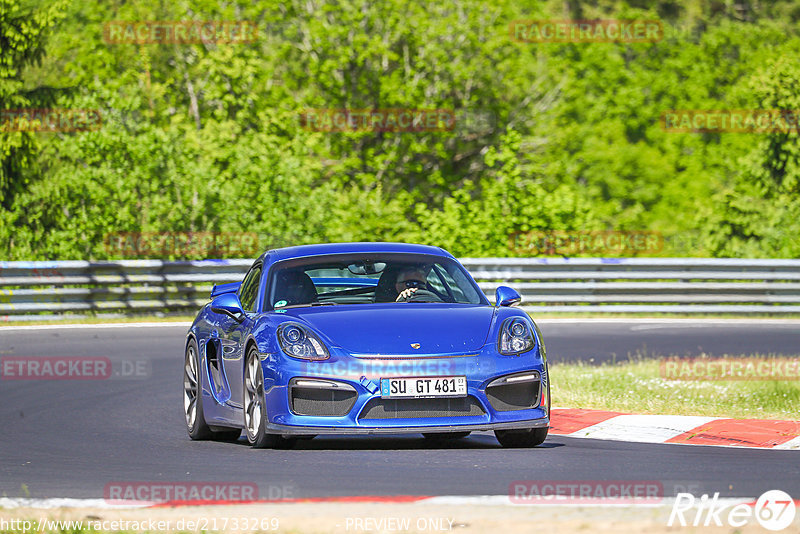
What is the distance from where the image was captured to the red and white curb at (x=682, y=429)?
8.95 m

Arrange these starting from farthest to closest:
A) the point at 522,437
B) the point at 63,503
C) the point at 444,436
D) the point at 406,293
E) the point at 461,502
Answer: the point at 444,436 → the point at 406,293 → the point at 522,437 → the point at 63,503 → the point at 461,502

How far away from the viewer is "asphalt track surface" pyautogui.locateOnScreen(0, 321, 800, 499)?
22.4 feet

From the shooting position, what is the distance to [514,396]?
26.5 feet

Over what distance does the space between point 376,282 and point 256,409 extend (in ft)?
5.36

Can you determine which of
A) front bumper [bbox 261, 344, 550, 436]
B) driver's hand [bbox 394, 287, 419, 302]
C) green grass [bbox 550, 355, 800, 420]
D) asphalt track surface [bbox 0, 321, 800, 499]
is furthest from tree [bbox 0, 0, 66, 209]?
front bumper [bbox 261, 344, 550, 436]

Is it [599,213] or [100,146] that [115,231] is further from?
[599,213]

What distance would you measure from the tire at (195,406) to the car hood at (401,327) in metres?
1.40

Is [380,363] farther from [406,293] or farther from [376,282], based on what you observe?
[376,282]

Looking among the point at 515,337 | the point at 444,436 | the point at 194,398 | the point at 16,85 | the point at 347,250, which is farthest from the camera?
the point at 16,85

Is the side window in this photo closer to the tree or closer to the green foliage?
the green foliage

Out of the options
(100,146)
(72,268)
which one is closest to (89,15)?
(100,146)

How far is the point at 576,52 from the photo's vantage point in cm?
5828

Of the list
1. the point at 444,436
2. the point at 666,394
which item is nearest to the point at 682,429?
the point at 444,436

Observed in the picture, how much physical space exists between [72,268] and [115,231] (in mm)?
2809
